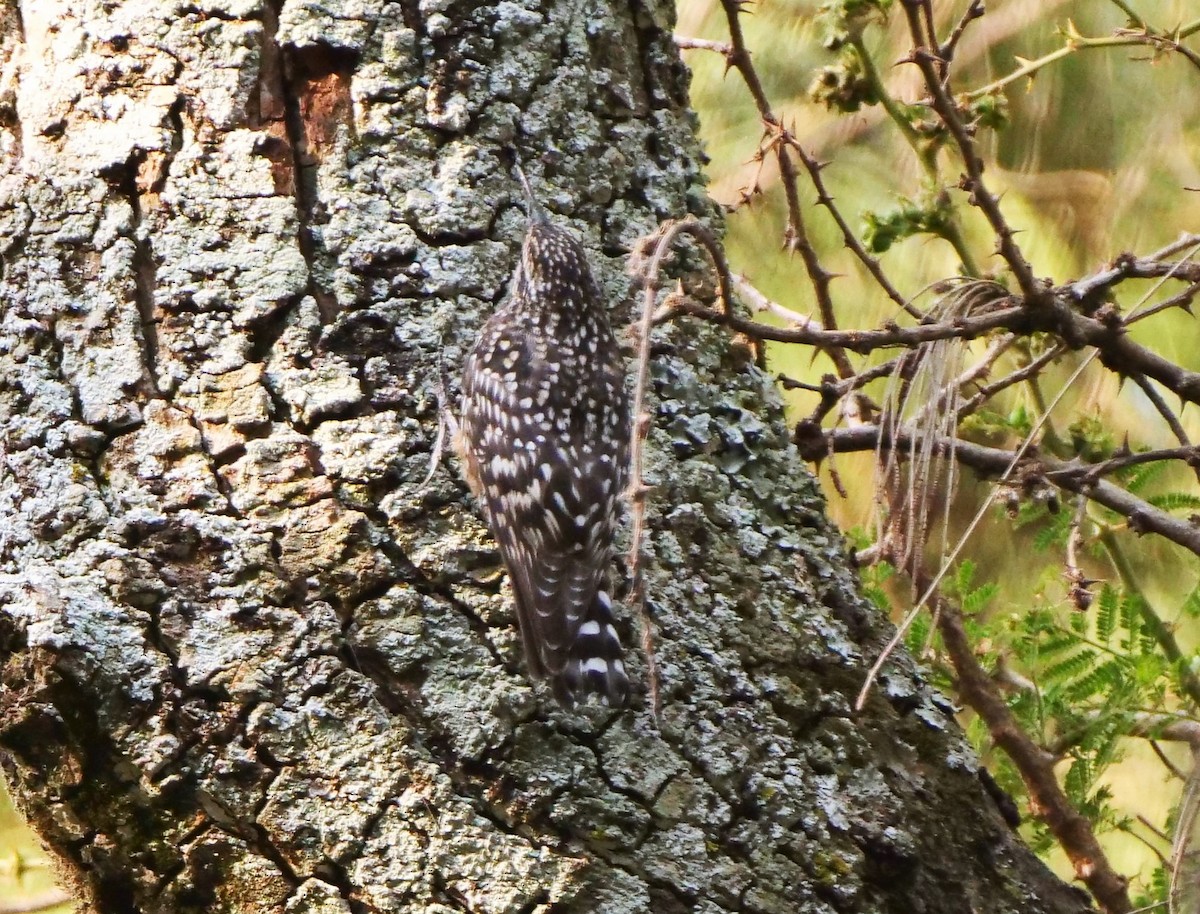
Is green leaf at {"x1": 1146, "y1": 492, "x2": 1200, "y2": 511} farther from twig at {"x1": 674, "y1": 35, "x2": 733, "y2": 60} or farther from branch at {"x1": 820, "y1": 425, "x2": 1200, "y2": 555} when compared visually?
twig at {"x1": 674, "y1": 35, "x2": 733, "y2": 60}

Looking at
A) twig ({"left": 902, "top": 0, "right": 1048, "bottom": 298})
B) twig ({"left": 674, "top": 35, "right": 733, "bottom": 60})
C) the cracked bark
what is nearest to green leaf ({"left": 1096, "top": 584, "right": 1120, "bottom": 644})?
the cracked bark

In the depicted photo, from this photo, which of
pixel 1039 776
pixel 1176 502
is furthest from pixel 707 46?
pixel 1039 776

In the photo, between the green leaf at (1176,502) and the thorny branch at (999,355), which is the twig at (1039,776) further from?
the green leaf at (1176,502)

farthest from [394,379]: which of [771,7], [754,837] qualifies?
[771,7]

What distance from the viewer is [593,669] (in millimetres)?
2154

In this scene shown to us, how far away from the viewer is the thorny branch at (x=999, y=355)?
86.5 inches

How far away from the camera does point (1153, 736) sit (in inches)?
108

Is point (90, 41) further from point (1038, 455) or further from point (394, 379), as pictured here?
point (1038, 455)

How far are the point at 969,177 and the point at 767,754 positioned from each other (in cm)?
116

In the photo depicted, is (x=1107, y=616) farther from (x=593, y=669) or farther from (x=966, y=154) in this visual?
(x=593, y=669)

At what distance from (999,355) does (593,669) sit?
125 cm

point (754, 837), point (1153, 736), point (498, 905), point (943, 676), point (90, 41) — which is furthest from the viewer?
point (943, 676)

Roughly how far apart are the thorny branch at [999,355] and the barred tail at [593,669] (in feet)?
1.63

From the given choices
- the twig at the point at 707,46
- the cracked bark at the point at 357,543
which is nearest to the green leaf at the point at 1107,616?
the cracked bark at the point at 357,543
